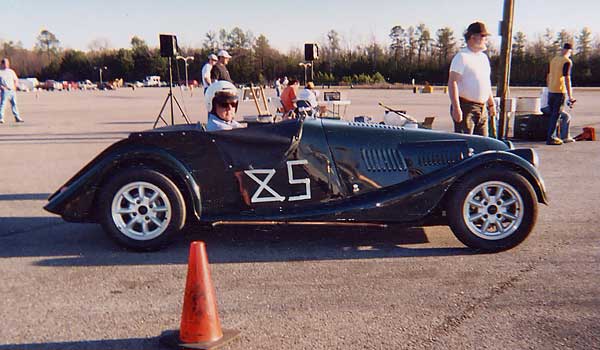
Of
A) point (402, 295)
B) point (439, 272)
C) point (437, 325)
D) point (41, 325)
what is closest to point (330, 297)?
point (402, 295)

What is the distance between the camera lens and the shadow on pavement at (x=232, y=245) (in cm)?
433

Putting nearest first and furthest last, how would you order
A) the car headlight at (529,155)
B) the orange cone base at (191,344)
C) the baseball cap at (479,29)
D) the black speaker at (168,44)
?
the orange cone base at (191,344), the car headlight at (529,155), the baseball cap at (479,29), the black speaker at (168,44)

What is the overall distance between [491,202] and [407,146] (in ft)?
2.80

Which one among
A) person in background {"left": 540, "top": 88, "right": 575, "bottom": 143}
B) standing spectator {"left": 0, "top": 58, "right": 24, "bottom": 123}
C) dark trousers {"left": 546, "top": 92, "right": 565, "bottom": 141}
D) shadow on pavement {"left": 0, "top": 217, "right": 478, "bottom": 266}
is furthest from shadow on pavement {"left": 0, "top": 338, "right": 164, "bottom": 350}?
standing spectator {"left": 0, "top": 58, "right": 24, "bottom": 123}

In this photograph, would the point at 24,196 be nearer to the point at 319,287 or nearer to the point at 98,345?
the point at 98,345

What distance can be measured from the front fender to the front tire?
0.09 meters

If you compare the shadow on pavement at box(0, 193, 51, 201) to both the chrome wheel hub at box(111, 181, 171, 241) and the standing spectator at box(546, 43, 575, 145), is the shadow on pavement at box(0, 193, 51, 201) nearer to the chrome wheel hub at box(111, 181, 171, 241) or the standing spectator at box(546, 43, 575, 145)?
the chrome wheel hub at box(111, 181, 171, 241)


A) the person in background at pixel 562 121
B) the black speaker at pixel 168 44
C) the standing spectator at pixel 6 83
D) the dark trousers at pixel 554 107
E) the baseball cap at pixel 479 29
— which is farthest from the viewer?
the standing spectator at pixel 6 83

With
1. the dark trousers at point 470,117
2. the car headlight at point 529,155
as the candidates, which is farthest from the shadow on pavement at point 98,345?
the dark trousers at point 470,117

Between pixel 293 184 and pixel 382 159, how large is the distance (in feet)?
2.65

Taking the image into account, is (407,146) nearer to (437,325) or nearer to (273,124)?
(273,124)

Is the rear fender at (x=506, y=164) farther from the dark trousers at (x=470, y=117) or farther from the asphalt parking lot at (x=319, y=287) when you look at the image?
the dark trousers at (x=470, y=117)

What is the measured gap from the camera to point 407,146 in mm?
4441

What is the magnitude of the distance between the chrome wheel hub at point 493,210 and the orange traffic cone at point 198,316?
7.91 feet
